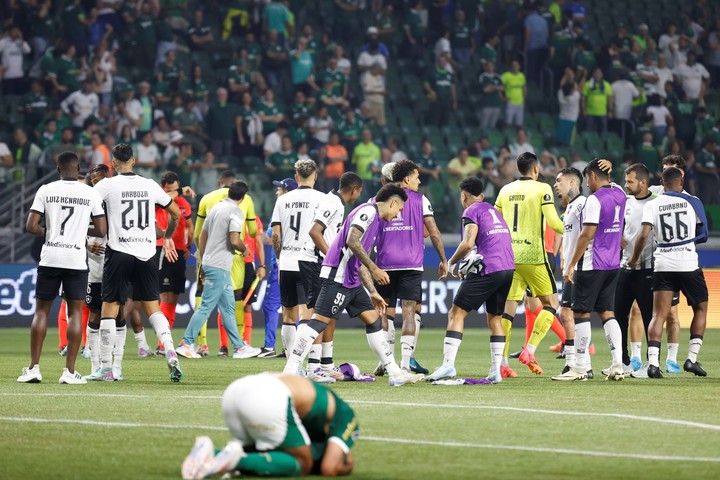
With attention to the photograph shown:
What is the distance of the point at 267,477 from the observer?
7027mm

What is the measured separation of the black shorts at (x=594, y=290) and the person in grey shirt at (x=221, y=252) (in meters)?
5.03

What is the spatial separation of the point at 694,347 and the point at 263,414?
8755 mm

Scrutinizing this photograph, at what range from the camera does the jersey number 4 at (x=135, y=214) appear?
13078 mm

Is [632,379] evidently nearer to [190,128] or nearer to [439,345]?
[439,345]

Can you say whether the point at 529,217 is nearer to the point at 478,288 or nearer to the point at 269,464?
the point at 478,288

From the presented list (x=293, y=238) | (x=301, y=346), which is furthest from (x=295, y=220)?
(x=301, y=346)

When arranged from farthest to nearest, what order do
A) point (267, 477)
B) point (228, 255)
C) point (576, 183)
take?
point (228, 255) → point (576, 183) → point (267, 477)

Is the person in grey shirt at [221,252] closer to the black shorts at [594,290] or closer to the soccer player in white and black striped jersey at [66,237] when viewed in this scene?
the soccer player in white and black striped jersey at [66,237]

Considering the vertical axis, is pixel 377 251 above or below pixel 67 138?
below

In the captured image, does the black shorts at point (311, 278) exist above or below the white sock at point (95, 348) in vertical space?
above

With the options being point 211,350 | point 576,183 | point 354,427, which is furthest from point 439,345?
point 354,427

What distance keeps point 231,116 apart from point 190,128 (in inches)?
37.6

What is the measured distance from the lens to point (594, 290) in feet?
44.1

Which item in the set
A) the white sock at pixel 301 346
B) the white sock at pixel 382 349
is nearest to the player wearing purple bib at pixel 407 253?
the white sock at pixel 382 349
